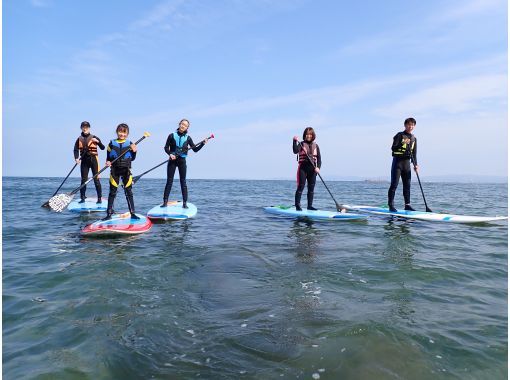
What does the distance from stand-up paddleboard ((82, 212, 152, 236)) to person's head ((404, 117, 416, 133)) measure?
7.59 meters

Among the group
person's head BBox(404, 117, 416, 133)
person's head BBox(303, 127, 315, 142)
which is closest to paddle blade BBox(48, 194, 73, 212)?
person's head BBox(303, 127, 315, 142)

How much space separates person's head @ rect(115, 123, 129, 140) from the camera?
7762mm

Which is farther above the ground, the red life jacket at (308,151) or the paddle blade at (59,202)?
the red life jacket at (308,151)

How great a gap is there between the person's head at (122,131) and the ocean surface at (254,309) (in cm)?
248

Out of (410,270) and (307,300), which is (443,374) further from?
(410,270)

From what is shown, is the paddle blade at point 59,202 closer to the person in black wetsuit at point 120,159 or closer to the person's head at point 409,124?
the person in black wetsuit at point 120,159

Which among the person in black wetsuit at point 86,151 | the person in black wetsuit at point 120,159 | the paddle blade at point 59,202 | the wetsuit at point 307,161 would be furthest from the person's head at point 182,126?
the paddle blade at point 59,202

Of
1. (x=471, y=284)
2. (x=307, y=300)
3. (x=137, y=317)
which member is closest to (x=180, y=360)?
(x=137, y=317)

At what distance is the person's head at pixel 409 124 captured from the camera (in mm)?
9477

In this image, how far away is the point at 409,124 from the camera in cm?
955

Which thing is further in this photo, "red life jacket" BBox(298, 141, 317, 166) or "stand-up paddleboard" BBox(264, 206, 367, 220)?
"red life jacket" BBox(298, 141, 317, 166)

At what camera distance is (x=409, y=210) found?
32.7 ft

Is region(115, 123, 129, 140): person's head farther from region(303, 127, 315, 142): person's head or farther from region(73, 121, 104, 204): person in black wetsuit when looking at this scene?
region(303, 127, 315, 142): person's head

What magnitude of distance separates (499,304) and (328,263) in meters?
2.19
